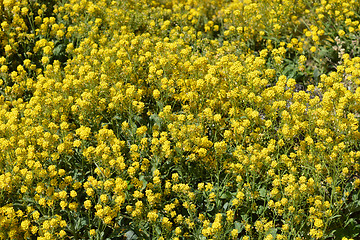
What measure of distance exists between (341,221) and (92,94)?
3456 mm

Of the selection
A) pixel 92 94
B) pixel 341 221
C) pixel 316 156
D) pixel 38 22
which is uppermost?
pixel 38 22

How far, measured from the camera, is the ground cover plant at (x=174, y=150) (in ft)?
15.6

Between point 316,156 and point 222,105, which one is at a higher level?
point 222,105

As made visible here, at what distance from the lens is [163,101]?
6070 mm

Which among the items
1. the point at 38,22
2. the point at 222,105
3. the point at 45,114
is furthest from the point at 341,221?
the point at 38,22

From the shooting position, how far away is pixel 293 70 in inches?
283

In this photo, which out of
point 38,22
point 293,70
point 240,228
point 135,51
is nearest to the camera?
point 240,228

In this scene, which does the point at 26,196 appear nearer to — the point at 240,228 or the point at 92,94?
the point at 92,94

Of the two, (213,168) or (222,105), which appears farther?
(222,105)

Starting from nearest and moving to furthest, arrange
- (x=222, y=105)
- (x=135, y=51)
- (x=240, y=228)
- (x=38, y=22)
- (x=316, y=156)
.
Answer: (x=240, y=228) < (x=316, y=156) < (x=222, y=105) < (x=135, y=51) < (x=38, y=22)

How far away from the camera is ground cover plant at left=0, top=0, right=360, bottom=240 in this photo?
475 centimetres

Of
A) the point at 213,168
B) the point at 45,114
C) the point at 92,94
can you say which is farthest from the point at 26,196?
the point at 213,168

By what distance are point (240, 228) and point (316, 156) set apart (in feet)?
4.14

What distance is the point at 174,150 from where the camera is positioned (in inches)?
203
